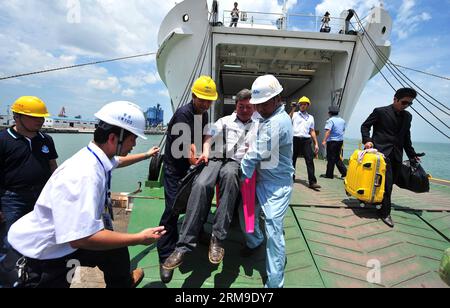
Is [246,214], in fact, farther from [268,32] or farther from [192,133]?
[268,32]

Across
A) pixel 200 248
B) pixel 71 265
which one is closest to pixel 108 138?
pixel 71 265

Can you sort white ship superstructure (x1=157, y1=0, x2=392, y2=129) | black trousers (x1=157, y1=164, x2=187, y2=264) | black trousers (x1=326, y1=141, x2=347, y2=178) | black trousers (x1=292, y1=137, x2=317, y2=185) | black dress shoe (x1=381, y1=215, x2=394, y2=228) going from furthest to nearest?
white ship superstructure (x1=157, y1=0, x2=392, y2=129) < black trousers (x1=326, y1=141, x2=347, y2=178) < black trousers (x1=292, y1=137, x2=317, y2=185) < black dress shoe (x1=381, y1=215, x2=394, y2=228) < black trousers (x1=157, y1=164, x2=187, y2=264)

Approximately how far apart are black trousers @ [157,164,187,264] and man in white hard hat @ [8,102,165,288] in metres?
0.65

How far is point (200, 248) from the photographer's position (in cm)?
256

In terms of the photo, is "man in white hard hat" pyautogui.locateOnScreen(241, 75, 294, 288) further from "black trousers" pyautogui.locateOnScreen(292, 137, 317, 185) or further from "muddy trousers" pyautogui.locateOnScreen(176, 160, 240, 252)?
"black trousers" pyautogui.locateOnScreen(292, 137, 317, 185)

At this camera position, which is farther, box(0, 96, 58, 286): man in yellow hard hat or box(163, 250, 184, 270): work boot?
box(0, 96, 58, 286): man in yellow hard hat

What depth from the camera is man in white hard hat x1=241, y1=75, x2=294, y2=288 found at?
1970mm

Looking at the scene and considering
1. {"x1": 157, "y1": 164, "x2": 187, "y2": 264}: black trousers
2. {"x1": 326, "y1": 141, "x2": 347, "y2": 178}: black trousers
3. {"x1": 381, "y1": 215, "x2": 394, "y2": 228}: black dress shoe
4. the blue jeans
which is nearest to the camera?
{"x1": 157, "y1": 164, "x2": 187, "y2": 264}: black trousers

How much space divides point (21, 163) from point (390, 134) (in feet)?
14.2

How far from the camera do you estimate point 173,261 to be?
1.96 m

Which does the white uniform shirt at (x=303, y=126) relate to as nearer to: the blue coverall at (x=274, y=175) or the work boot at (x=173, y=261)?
the blue coverall at (x=274, y=175)

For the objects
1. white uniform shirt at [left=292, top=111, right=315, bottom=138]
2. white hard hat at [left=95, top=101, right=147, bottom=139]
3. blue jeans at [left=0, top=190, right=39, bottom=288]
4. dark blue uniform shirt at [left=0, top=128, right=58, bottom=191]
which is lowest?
blue jeans at [left=0, top=190, right=39, bottom=288]

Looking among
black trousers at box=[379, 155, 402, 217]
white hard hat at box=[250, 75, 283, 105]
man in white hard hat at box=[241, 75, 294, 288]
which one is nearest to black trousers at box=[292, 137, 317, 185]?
black trousers at box=[379, 155, 402, 217]
